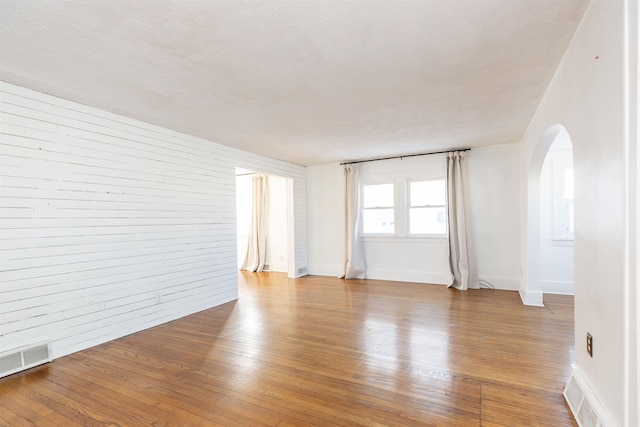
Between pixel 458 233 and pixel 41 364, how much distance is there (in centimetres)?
570

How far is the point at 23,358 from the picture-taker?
272 centimetres

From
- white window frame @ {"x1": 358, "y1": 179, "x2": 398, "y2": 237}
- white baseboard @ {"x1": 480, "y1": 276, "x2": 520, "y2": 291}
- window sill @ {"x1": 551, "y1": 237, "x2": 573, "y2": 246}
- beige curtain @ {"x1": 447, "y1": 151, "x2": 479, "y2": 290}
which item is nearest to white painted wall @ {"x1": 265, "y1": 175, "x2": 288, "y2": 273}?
white window frame @ {"x1": 358, "y1": 179, "x2": 398, "y2": 237}

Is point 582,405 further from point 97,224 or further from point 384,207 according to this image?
point 384,207

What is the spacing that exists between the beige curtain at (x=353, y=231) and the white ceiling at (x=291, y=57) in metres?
2.67

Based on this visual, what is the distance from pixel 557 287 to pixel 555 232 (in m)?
0.89

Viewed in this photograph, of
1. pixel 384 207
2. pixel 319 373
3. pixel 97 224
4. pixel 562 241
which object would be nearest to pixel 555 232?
pixel 562 241

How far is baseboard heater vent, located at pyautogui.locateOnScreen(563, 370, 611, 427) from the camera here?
1.66 m

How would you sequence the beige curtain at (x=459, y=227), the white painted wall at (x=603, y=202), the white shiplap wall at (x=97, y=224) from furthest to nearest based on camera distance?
the beige curtain at (x=459, y=227) < the white shiplap wall at (x=97, y=224) < the white painted wall at (x=603, y=202)

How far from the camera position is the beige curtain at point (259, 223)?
7.59 m

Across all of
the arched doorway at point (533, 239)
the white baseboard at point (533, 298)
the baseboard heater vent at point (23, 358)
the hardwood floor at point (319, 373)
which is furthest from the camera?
the white baseboard at point (533, 298)

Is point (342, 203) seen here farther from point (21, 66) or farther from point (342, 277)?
point (21, 66)

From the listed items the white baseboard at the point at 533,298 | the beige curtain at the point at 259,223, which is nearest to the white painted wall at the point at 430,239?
the white baseboard at the point at 533,298

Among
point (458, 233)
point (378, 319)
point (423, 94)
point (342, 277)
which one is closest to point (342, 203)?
point (342, 277)

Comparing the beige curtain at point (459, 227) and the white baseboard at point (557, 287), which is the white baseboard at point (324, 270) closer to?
the beige curtain at point (459, 227)
